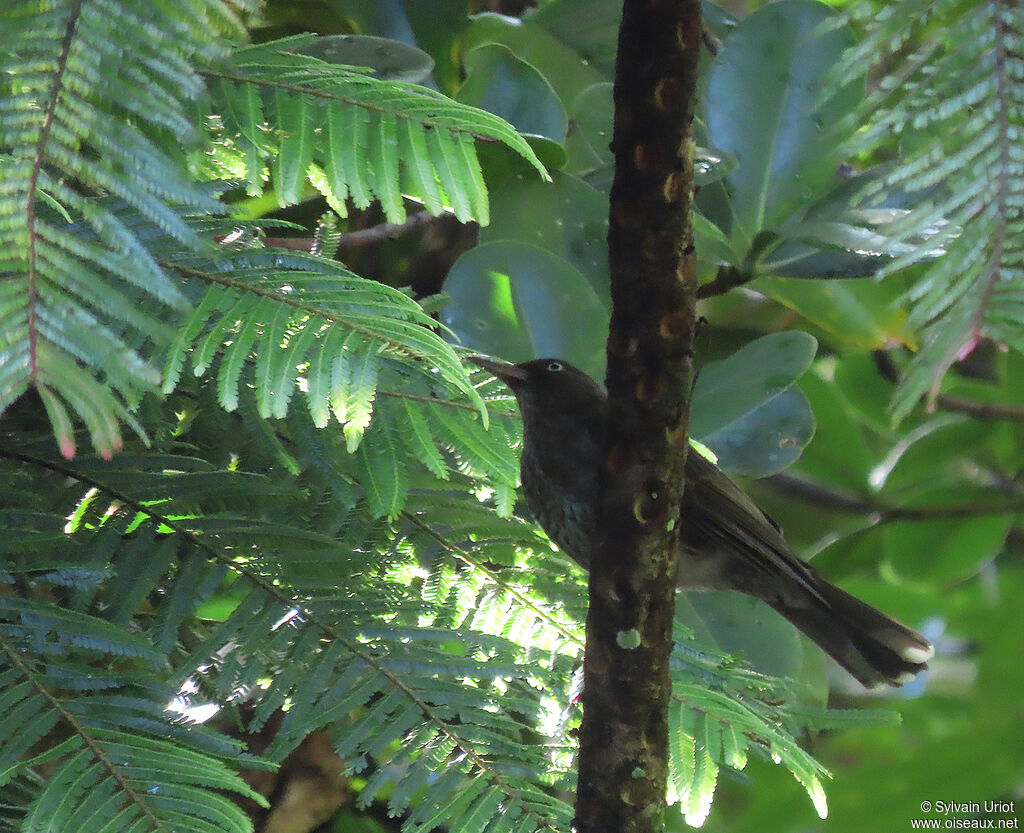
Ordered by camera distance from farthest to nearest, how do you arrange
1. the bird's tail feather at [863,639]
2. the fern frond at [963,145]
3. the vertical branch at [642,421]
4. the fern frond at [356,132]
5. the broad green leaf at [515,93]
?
the broad green leaf at [515,93] → the bird's tail feather at [863,639] → the fern frond at [356,132] → the vertical branch at [642,421] → the fern frond at [963,145]

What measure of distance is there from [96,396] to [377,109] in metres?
0.86

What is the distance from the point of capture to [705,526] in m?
2.23

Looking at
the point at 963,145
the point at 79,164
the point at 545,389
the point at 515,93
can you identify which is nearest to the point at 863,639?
the point at 545,389

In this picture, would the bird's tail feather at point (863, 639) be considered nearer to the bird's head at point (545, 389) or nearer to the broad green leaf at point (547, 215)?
the bird's head at point (545, 389)

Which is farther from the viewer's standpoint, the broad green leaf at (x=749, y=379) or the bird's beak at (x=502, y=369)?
the broad green leaf at (x=749, y=379)

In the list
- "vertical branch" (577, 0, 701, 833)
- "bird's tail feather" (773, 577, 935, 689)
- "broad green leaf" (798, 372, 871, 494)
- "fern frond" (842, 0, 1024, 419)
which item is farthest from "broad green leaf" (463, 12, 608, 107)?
"fern frond" (842, 0, 1024, 419)

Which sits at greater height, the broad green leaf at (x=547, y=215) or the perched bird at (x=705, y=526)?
the broad green leaf at (x=547, y=215)

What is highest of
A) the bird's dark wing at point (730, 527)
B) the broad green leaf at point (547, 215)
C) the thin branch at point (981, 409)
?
the thin branch at point (981, 409)

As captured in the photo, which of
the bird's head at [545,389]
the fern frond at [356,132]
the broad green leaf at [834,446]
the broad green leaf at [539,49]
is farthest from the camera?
the broad green leaf at [834,446]

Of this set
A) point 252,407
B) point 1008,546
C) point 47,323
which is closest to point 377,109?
point 252,407

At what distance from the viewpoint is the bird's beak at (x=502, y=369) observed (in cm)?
202

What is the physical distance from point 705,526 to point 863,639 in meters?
0.47

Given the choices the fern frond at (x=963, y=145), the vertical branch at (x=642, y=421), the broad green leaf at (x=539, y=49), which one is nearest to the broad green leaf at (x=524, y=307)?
the broad green leaf at (x=539, y=49)

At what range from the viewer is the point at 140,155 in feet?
3.05
